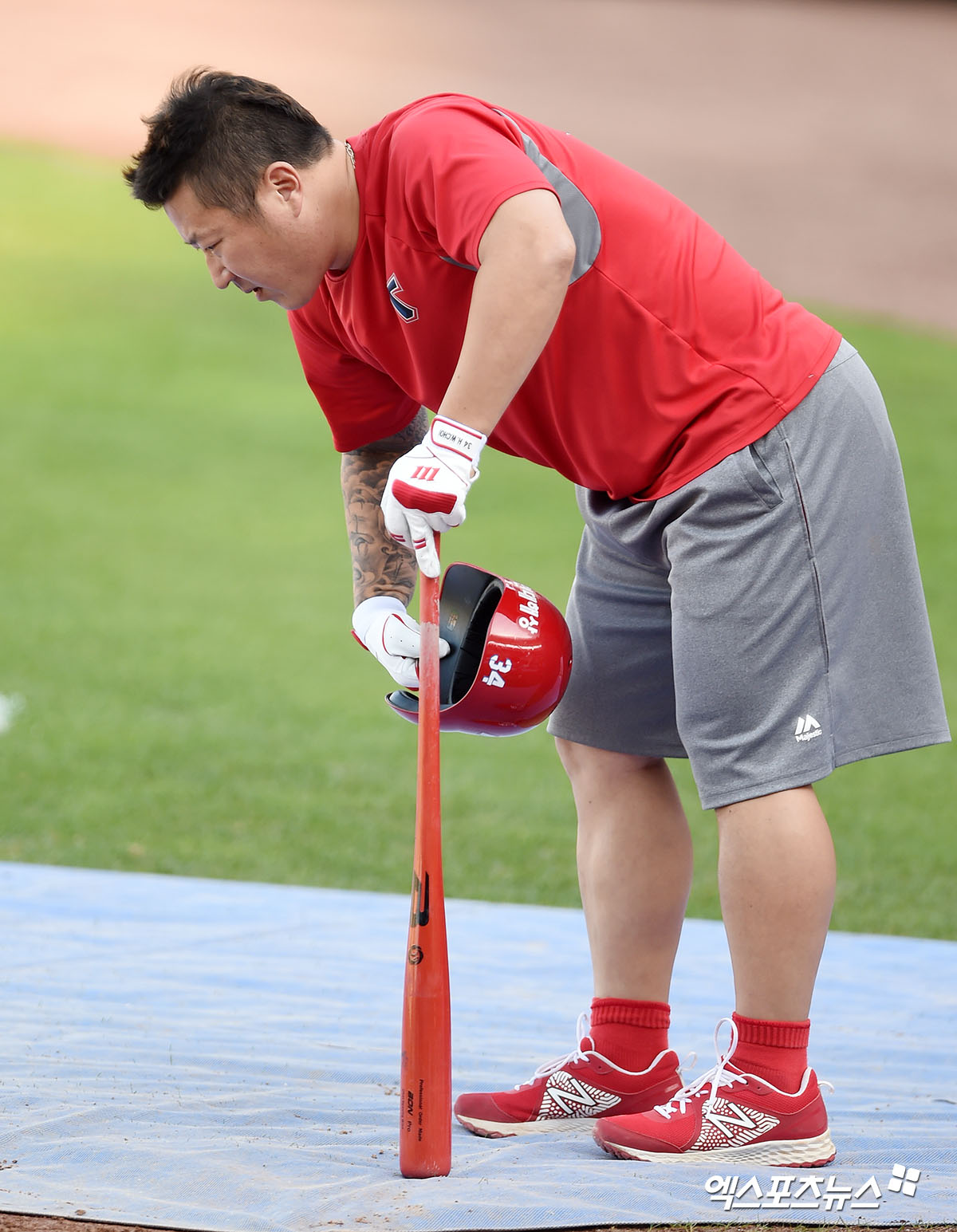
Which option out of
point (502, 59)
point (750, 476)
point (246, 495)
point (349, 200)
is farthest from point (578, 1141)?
point (502, 59)

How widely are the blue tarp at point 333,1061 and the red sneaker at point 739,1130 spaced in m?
0.05

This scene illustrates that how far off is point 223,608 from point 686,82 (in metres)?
7.44

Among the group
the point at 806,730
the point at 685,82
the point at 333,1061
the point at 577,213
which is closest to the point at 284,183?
the point at 577,213

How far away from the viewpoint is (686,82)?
12734 mm

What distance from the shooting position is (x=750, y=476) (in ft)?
5.72

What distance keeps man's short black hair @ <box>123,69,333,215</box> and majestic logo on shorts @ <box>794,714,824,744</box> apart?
0.92 meters

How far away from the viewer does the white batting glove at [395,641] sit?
1900 mm

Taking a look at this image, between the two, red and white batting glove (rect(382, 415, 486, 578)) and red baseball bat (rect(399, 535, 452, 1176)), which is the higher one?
red and white batting glove (rect(382, 415, 486, 578))

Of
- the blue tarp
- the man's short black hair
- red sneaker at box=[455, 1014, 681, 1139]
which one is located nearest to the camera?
the blue tarp

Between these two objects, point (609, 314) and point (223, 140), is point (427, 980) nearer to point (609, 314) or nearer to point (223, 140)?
point (609, 314)

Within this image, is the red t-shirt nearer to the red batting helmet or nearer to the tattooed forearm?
the red batting helmet

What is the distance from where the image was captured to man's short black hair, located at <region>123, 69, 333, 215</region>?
170 cm

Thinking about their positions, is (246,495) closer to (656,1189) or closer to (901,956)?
(901,956)

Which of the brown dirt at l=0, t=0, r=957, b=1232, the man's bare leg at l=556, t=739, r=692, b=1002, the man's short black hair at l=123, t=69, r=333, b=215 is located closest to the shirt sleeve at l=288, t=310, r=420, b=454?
the man's short black hair at l=123, t=69, r=333, b=215
